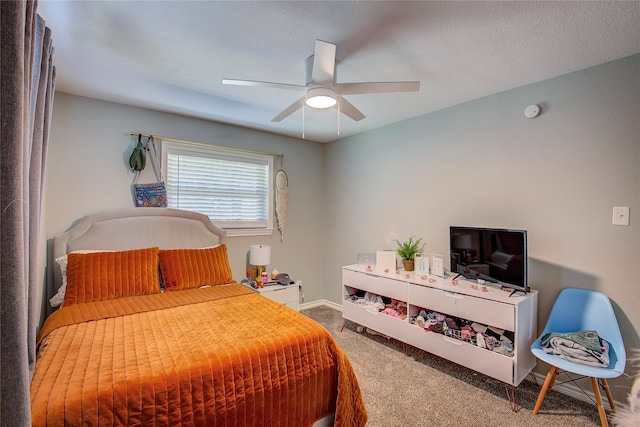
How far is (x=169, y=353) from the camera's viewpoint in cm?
146

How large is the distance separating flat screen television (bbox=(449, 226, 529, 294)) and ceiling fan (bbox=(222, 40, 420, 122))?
1400mm

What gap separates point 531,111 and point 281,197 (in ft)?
9.32

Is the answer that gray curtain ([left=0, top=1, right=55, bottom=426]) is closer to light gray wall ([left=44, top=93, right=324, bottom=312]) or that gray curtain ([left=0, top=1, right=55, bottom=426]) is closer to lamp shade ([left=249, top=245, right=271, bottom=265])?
light gray wall ([left=44, top=93, right=324, bottom=312])

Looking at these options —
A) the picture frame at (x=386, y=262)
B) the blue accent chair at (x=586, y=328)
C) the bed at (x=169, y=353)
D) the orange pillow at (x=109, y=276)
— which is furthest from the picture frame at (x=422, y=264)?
the orange pillow at (x=109, y=276)

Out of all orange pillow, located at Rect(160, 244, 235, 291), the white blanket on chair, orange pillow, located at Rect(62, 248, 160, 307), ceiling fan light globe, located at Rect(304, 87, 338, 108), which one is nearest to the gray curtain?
ceiling fan light globe, located at Rect(304, 87, 338, 108)

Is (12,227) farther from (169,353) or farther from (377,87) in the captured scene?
(377,87)

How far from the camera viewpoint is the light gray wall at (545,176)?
2.04 metres

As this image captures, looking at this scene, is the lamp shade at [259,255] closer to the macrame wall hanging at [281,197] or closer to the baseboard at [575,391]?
the macrame wall hanging at [281,197]

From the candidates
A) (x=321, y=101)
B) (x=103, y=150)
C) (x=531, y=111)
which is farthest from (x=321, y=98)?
(x=103, y=150)

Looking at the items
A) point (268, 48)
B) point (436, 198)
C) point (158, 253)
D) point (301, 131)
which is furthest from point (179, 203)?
point (436, 198)

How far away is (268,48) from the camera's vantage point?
1944mm

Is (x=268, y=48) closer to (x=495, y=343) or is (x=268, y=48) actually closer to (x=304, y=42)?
(x=304, y=42)

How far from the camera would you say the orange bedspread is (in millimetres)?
1179

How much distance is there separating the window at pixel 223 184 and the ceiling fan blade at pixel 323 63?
6.71 feet
